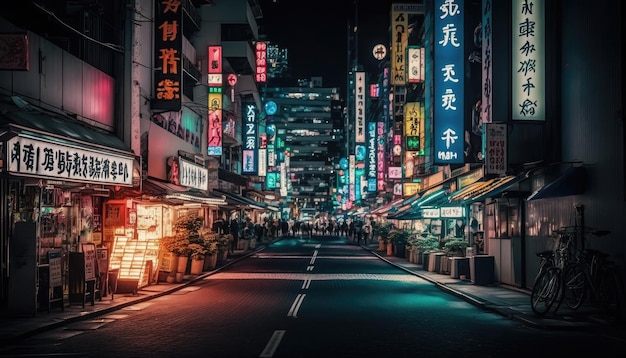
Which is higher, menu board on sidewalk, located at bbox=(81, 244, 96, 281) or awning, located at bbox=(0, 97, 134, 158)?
awning, located at bbox=(0, 97, 134, 158)

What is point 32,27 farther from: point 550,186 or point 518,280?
point 518,280

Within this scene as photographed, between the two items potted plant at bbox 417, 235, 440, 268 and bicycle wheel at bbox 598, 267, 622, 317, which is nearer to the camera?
bicycle wheel at bbox 598, 267, 622, 317

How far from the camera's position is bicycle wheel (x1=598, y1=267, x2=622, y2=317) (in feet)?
50.6

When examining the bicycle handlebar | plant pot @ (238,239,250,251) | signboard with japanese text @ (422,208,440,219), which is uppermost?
signboard with japanese text @ (422,208,440,219)

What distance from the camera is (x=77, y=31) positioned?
22.0 meters

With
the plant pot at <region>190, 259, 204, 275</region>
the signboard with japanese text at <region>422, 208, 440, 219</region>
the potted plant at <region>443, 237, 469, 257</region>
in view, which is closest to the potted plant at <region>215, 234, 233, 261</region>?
the plant pot at <region>190, 259, 204, 275</region>

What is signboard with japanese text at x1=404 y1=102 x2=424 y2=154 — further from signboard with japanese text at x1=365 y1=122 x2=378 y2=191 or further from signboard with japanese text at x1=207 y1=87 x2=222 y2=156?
signboard with japanese text at x1=365 y1=122 x2=378 y2=191

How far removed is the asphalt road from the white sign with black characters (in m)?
3.53

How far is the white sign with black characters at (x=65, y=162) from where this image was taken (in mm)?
15647

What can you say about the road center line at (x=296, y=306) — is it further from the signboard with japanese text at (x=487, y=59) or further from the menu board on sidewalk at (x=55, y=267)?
the signboard with japanese text at (x=487, y=59)

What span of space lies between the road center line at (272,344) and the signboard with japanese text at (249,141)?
167ft

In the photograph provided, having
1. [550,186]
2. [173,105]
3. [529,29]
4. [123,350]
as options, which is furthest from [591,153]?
[173,105]

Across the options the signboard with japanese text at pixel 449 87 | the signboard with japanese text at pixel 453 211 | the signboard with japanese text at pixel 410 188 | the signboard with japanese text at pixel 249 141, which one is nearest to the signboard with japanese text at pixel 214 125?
the signboard with japanese text at pixel 453 211

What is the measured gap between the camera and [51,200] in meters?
21.0
